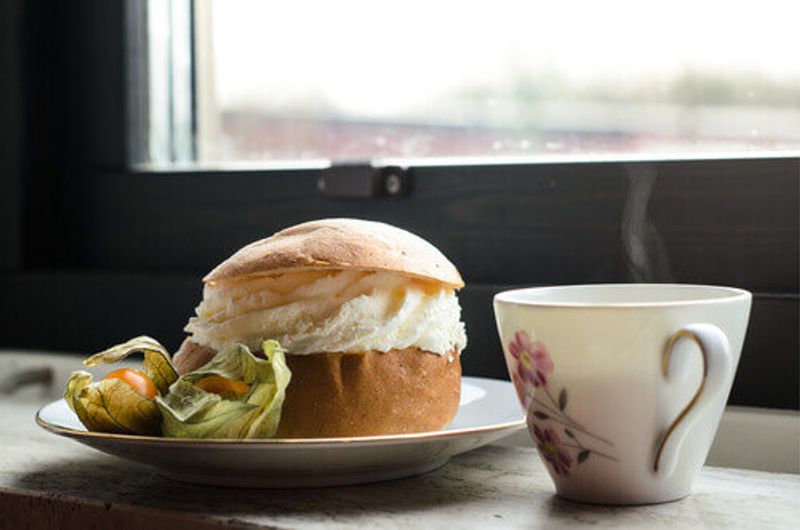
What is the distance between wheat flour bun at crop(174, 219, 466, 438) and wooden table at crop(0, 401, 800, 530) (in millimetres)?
39

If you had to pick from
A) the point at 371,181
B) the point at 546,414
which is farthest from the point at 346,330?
the point at 371,181

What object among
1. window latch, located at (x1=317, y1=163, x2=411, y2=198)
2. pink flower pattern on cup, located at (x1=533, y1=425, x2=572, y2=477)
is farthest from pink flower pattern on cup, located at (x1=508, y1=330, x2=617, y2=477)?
window latch, located at (x1=317, y1=163, x2=411, y2=198)

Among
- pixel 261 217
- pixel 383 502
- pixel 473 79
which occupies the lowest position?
pixel 383 502

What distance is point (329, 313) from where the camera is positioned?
0.66m

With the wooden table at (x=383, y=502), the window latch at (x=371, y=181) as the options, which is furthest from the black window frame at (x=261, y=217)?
the wooden table at (x=383, y=502)

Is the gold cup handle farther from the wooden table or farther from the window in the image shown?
the window

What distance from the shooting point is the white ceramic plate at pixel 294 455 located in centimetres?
61

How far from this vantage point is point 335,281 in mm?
671

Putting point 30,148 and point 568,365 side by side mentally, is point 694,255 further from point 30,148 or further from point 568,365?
point 30,148

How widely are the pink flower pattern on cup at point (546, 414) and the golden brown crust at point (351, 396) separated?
75 mm

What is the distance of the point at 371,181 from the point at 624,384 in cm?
45

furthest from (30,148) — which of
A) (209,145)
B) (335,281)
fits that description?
(335,281)

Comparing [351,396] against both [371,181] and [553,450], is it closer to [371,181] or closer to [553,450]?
[553,450]

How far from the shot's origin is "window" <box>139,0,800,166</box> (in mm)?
865
